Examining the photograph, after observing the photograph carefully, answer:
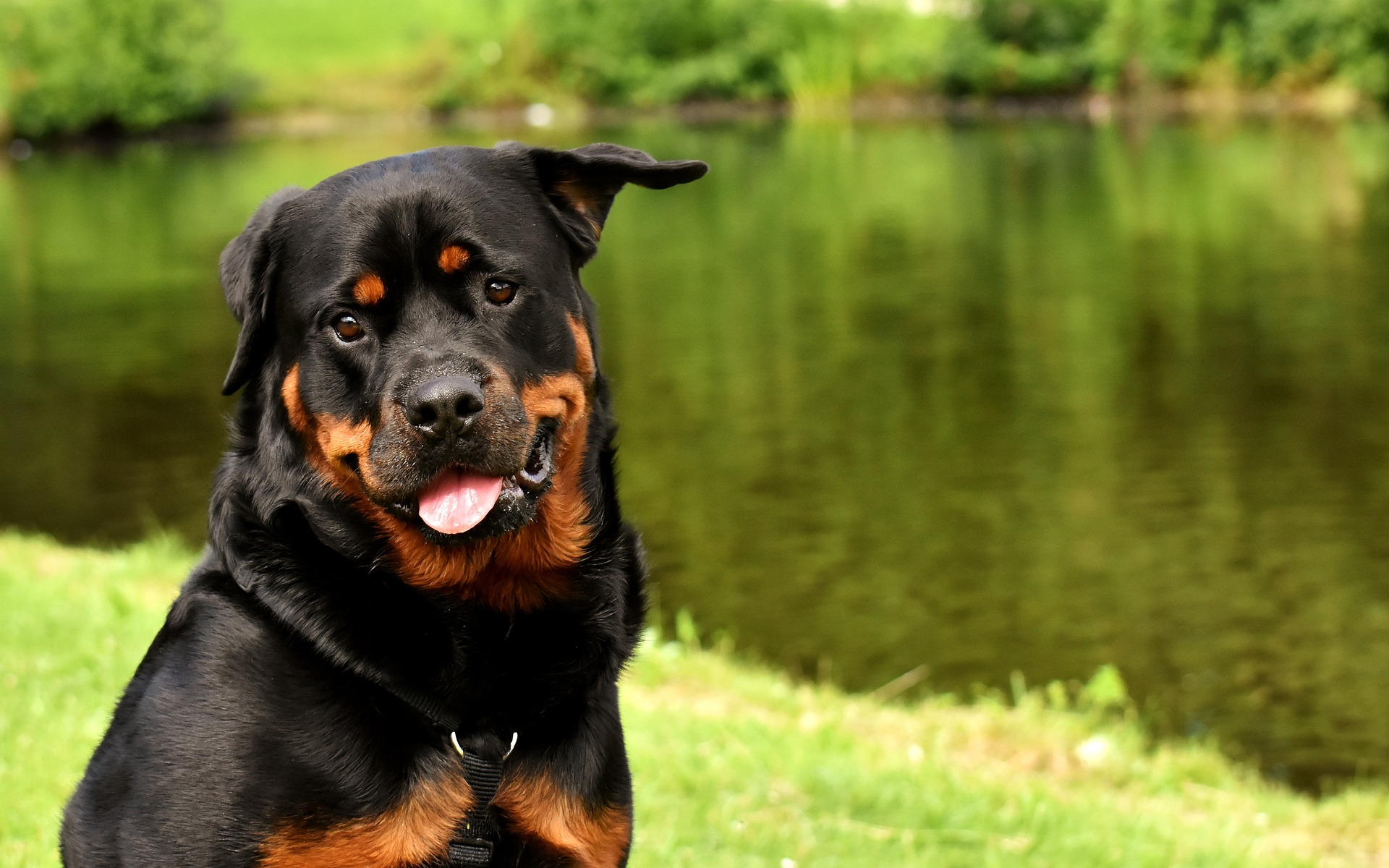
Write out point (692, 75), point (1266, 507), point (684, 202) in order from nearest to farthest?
point (1266, 507)
point (684, 202)
point (692, 75)

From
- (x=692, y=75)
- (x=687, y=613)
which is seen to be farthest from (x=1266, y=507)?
(x=692, y=75)

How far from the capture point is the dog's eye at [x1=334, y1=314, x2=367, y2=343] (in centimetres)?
356

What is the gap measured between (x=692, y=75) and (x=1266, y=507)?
60935mm

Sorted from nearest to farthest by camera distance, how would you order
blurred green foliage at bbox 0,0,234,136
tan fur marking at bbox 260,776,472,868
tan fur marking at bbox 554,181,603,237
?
tan fur marking at bbox 260,776,472,868 < tan fur marking at bbox 554,181,603,237 < blurred green foliage at bbox 0,0,234,136

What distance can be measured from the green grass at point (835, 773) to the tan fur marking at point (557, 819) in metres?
1.72

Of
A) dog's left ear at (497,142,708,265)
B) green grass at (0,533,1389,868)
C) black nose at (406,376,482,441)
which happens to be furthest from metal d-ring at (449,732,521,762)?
green grass at (0,533,1389,868)

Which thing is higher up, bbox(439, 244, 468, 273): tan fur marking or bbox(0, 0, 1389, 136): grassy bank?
bbox(439, 244, 468, 273): tan fur marking

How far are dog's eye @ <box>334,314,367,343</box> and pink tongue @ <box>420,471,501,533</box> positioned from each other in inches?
14.9

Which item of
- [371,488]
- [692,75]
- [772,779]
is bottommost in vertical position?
[692,75]

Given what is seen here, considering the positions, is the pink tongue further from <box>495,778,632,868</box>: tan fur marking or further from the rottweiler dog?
<box>495,778,632,868</box>: tan fur marking

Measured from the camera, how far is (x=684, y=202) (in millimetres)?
39250

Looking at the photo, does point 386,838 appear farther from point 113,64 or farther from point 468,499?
point 113,64

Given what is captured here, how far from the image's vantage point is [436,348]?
3.49 meters

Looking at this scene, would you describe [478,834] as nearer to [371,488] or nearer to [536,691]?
[536,691]
